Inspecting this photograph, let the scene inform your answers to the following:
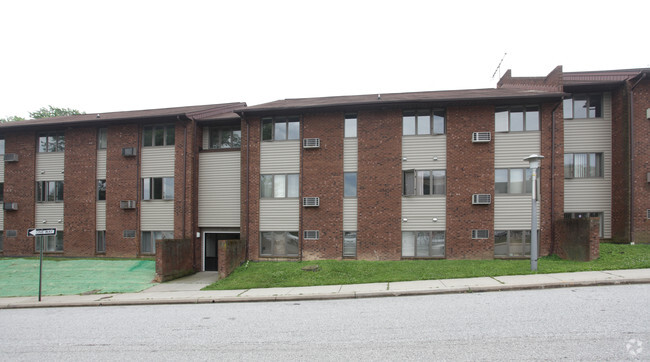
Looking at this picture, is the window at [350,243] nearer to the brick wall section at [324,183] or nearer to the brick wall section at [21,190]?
the brick wall section at [324,183]

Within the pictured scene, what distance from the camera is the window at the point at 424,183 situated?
1658 cm

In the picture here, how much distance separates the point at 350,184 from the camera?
1711 cm

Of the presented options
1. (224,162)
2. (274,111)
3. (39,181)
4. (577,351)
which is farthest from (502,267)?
(39,181)

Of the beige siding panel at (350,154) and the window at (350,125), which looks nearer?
the beige siding panel at (350,154)

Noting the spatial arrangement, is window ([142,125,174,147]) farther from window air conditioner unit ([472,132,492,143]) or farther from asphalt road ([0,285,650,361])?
window air conditioner unit ([472,132,492,143])

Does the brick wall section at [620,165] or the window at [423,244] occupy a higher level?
the brick wall section at [620,165]

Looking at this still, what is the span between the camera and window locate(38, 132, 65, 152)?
2058 cm

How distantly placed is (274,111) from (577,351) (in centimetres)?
1490

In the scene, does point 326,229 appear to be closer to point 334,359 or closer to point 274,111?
point 274,111

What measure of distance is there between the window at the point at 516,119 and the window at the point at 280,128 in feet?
29.9

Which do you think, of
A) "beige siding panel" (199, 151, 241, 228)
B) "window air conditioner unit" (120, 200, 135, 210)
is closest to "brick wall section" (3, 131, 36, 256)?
"window air conditioner unit" (120, 200, 135, 210)

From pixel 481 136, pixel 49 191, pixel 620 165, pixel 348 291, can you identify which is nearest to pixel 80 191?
pixel 49 191

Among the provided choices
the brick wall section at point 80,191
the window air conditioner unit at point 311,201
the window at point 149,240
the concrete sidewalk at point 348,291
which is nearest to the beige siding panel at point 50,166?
the brick wall section at point 80,191

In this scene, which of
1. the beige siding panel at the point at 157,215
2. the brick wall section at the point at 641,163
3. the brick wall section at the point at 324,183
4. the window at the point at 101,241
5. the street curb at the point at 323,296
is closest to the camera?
the street curb at the point at 323,296
